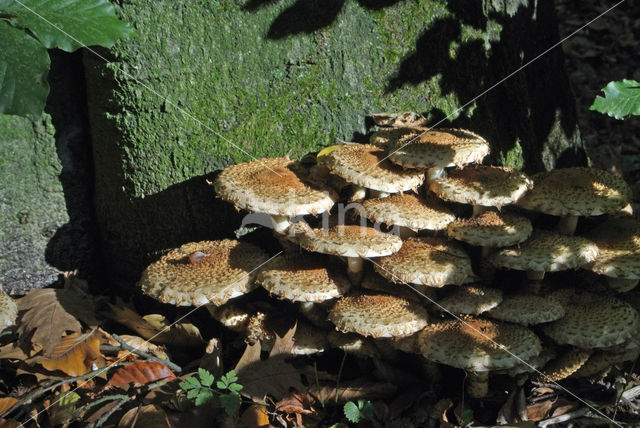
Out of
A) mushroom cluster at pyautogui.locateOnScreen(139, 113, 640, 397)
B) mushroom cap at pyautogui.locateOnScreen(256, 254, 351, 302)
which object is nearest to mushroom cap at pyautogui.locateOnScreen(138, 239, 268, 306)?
mushroom cluster at pyautogui.locateOnScreen(139, 113, 640, 397)

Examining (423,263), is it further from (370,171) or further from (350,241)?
(370,171)

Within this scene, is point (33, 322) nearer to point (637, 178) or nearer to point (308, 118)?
point (308, 118)

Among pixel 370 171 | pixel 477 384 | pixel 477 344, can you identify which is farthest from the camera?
pixel 477 384

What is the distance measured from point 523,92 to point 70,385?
376cm

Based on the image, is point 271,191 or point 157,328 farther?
point 157,328

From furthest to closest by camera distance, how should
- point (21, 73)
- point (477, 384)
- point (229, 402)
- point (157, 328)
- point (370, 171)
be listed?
Answer: point (157, 328), point (477, 384), point (370, 171), point (229, 402), point (21, 73)

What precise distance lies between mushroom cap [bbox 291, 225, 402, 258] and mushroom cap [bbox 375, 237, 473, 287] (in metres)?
0.12

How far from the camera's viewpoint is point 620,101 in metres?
2.83

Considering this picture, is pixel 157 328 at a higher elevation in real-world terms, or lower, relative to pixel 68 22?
lower

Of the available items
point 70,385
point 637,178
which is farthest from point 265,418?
point 637,178

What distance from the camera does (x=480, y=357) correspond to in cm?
289

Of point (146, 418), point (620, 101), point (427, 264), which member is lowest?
point (146, 418)

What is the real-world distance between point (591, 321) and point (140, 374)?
268cm

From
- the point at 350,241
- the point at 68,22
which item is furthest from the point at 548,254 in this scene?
the point at 68,22
